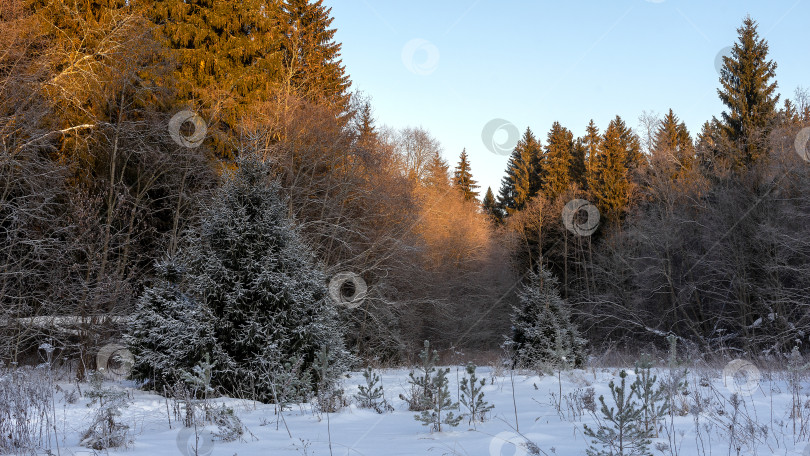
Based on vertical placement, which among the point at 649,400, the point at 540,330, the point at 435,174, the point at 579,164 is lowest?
the point at 649,400

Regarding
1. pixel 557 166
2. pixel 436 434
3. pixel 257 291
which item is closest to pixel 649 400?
pixel 436 434

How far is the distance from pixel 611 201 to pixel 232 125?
83.1 feet

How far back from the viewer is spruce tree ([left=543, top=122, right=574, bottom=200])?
128ft

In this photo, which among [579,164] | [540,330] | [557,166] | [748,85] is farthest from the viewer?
[579,164]

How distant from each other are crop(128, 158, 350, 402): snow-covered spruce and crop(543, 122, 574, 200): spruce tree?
32.0 meters

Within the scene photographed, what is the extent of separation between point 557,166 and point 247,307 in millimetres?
35036

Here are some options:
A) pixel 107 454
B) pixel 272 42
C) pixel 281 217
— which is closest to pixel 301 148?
pixel 272 42

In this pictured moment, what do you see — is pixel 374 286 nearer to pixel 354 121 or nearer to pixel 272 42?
pixel 354 121

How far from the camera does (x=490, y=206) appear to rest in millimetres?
59969

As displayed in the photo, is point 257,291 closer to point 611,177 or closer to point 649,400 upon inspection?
point 649,400

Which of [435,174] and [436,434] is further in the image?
[435,174]

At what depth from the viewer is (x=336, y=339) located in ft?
29.4

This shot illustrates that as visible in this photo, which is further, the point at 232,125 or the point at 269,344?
the point at 232,125

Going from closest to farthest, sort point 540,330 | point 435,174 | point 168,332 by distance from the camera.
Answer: point 168,332
point 540,330
point 435,174
